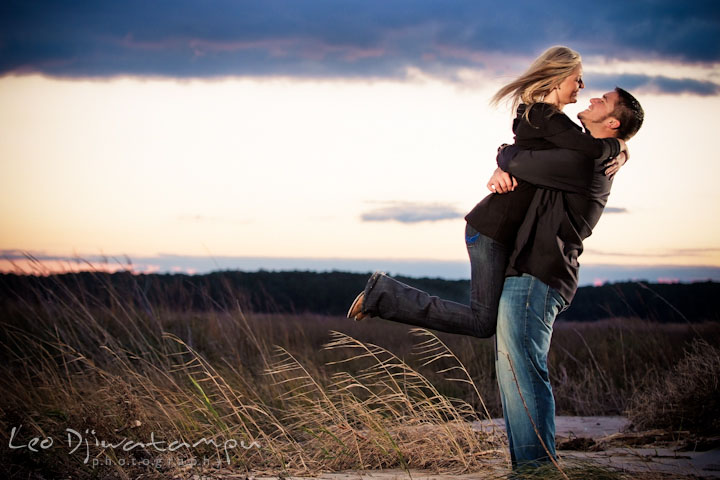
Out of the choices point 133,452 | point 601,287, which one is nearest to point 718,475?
point 133,452

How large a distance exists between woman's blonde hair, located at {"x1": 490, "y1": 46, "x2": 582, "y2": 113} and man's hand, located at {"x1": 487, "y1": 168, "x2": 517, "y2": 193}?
13.3 inches

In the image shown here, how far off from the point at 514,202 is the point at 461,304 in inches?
22.9

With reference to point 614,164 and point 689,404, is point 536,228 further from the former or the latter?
point 689,404

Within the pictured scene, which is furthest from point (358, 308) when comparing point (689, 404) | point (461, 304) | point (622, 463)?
point (689, 404)

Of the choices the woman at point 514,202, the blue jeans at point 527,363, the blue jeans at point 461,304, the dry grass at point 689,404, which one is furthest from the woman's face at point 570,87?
the dry grass at point 689,404

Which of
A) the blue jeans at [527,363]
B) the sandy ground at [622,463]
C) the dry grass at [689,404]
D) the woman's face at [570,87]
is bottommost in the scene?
the sandy ground at [622,463]

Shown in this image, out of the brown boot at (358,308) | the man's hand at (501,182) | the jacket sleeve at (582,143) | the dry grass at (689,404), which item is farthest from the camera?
the dry grass at (689,404)

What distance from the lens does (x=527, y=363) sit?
137 inches

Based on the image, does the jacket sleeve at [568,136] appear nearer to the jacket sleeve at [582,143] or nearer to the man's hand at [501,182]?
the jacket sleeve at [582,143]

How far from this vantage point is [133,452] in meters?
4.40

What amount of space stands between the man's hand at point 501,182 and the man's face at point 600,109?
548 mm

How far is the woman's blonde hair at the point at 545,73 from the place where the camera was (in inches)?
139

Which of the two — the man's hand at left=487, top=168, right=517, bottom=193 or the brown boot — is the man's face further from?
the brown boot

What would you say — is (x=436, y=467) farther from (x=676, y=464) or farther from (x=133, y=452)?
(x=133, y=452)
